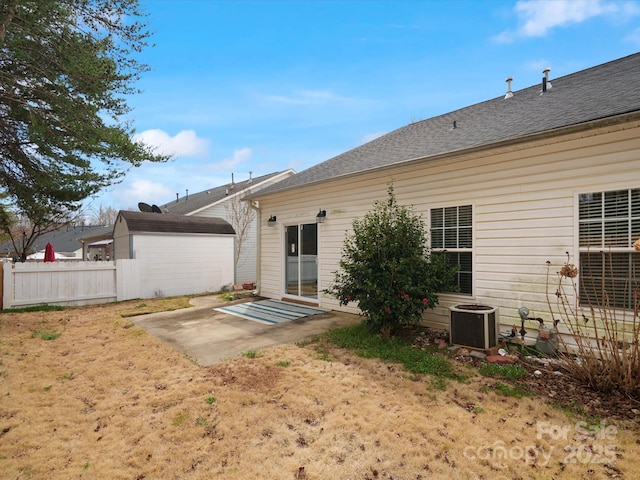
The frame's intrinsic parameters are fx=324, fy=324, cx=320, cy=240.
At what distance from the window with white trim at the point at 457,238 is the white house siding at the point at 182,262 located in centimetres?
897

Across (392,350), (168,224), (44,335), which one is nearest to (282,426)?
(392,350)

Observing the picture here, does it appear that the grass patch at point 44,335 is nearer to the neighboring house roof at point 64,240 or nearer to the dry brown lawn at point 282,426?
the dry brown lawn at point 282,426

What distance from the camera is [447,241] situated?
575 centimetres

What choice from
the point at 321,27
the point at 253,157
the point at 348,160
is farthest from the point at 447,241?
the point at 253,157

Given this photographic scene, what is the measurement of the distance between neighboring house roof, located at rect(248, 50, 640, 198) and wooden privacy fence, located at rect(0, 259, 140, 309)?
5830 mm

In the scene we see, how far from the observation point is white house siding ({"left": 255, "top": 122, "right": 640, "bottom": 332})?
4207 millimetres

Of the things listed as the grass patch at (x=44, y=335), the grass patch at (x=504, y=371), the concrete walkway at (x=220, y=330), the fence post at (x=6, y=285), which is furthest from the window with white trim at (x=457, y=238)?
Answer: the fence post at (x=6, y=285)

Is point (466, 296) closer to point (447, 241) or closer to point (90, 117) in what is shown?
point (447, 241)

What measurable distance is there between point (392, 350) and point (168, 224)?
30.9 ft

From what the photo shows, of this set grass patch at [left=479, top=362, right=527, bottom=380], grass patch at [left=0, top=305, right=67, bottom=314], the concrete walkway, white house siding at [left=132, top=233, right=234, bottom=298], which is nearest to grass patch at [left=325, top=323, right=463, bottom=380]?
grass patch at [left=479, top=362, right=527, bottom=380]

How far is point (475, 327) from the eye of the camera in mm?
4547

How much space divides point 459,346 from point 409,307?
88 cm

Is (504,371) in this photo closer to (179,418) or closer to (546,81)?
(179,418)

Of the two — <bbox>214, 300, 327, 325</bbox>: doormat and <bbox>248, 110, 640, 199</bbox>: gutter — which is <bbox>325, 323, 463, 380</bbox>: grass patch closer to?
<bbox>214, 300, 327, 325</bbox>: doormat
